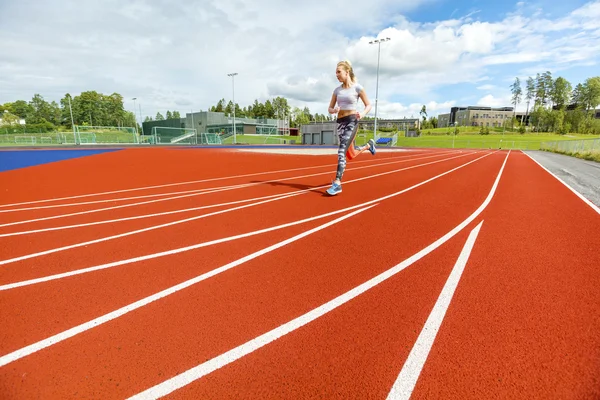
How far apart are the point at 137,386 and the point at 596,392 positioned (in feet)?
7.47

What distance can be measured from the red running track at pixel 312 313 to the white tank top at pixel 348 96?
2.61m

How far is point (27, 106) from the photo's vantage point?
101 meters

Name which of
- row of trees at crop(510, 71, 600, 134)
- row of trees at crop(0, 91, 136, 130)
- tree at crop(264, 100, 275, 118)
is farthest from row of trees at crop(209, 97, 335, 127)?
row of trees at crop(510, 71, 600, 134)

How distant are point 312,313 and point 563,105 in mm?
121355

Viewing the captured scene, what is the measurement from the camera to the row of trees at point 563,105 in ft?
266

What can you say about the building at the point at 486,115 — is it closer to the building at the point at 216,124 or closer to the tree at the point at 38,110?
the building at the point at 216,124

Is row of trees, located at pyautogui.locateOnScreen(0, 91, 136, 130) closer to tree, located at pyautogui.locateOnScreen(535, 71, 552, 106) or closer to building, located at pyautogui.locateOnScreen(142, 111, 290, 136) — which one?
building, located at pyautogui.locateOnScreen(142, 111, 290, 136)

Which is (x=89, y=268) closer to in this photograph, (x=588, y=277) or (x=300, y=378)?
(x=300, y=378)

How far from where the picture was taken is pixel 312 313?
2076 mm

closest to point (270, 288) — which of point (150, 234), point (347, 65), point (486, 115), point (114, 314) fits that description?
point (114, 314)

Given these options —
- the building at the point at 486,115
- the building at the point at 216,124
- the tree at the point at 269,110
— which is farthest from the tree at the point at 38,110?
the building at the point at 486,115

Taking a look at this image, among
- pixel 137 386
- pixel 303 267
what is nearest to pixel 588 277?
pixel 303 267

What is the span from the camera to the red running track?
152cm

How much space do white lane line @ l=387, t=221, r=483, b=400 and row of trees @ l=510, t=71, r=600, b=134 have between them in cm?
10743
